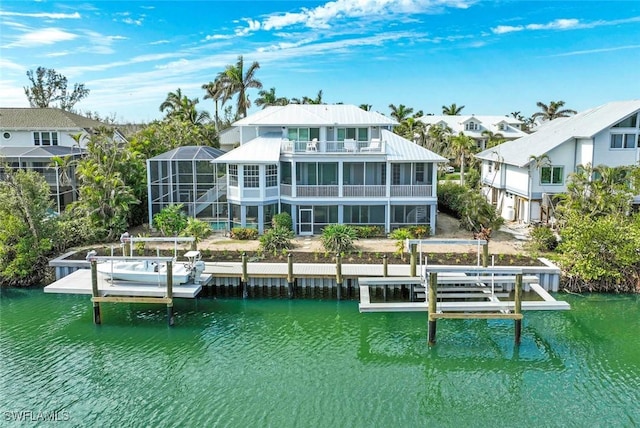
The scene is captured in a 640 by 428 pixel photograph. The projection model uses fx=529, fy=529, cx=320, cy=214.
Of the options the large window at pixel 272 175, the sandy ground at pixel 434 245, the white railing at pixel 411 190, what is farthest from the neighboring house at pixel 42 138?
the white railing at pixel 411 190

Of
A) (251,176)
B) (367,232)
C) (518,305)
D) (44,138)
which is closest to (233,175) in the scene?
(251,176)

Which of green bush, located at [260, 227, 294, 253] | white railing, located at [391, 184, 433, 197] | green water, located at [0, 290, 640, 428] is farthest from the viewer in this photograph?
white railing, located at [391, 184, 433, 197]

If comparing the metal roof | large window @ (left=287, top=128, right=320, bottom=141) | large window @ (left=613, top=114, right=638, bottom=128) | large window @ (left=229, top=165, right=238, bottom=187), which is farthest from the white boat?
large window @ (left=613, top=114, right=638, bottom=128)

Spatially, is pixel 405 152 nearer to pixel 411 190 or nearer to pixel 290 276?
pixel 411 190

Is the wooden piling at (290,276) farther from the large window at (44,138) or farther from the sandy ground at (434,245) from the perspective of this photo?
the large window at (44,138)

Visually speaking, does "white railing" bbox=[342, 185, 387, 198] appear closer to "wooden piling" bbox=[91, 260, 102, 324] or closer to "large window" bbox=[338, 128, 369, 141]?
"large window" bbox=[338, 128, 369, 141]

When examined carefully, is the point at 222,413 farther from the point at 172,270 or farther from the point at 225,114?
the point at 225,114
